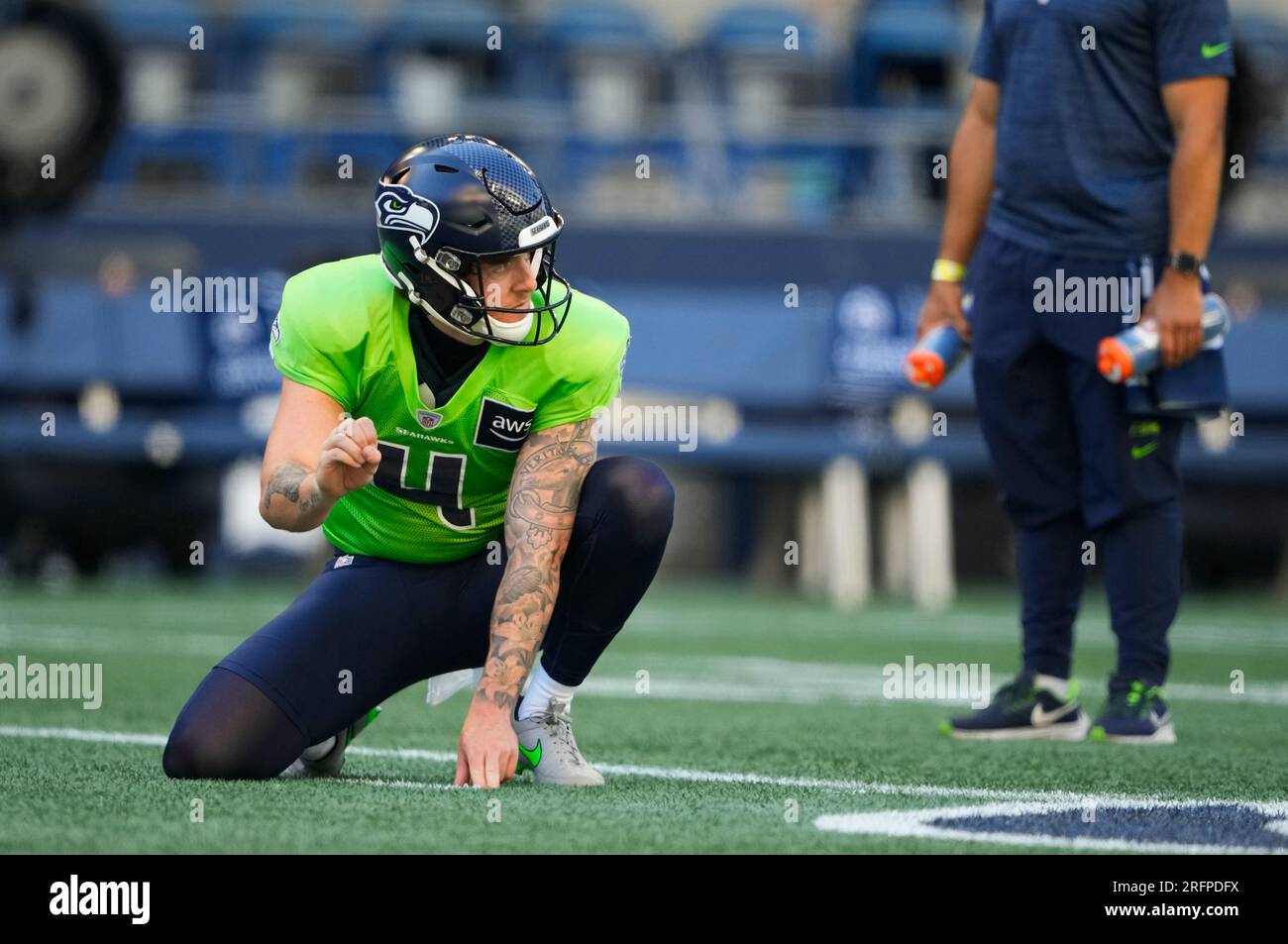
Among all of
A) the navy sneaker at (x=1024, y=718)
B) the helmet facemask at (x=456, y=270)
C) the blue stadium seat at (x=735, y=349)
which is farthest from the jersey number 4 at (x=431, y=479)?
the blue stadium seat at (x=735, y=349)

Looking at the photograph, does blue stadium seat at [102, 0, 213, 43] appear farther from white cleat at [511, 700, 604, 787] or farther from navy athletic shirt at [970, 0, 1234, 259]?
white cleat at [511, 700, 604, 787]

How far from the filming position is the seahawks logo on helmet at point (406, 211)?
3.48 meters

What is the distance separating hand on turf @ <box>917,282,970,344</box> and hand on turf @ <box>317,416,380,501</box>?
2217mm

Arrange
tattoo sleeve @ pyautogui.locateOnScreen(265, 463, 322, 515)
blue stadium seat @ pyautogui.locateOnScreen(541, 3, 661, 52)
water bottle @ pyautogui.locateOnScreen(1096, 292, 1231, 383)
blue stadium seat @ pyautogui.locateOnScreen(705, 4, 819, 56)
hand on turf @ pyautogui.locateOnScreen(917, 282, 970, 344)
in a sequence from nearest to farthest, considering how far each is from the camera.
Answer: tattoo sleeve @ pyautogui.locateOnScreen(265, 463, 322, 515)
water bottle @ pyautogui.locateOnScreen(1096, 292, 1231, 383)
hand on turf @ pyautogui.locateOnScreen(917, 282, 970, 344)
blue stadium seat @ pyautogui.locateOnScreen(541, 3, 661, 52)
blue stadium seat @ pyautogui.locateOnScreen(705, 4, 819, 56)

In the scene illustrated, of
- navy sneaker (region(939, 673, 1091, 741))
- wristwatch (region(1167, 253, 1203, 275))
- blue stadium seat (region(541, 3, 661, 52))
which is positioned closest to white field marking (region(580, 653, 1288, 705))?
navy sneaker (region(939, 673, 1091, 741))

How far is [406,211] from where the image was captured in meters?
3.51

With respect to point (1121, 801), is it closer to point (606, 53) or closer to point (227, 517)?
point (227, 517)

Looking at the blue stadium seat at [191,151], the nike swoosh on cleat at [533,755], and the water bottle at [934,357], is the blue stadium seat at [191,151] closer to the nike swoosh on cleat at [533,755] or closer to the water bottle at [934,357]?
the water bottle at [934,357]

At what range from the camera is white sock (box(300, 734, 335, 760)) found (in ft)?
12.4

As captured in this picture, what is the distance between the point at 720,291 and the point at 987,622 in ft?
9.69

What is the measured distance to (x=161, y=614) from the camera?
29.2 feet

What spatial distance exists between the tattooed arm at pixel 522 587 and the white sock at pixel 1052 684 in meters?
1.62

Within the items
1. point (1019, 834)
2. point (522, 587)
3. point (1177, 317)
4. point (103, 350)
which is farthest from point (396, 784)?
point (103, 350)
